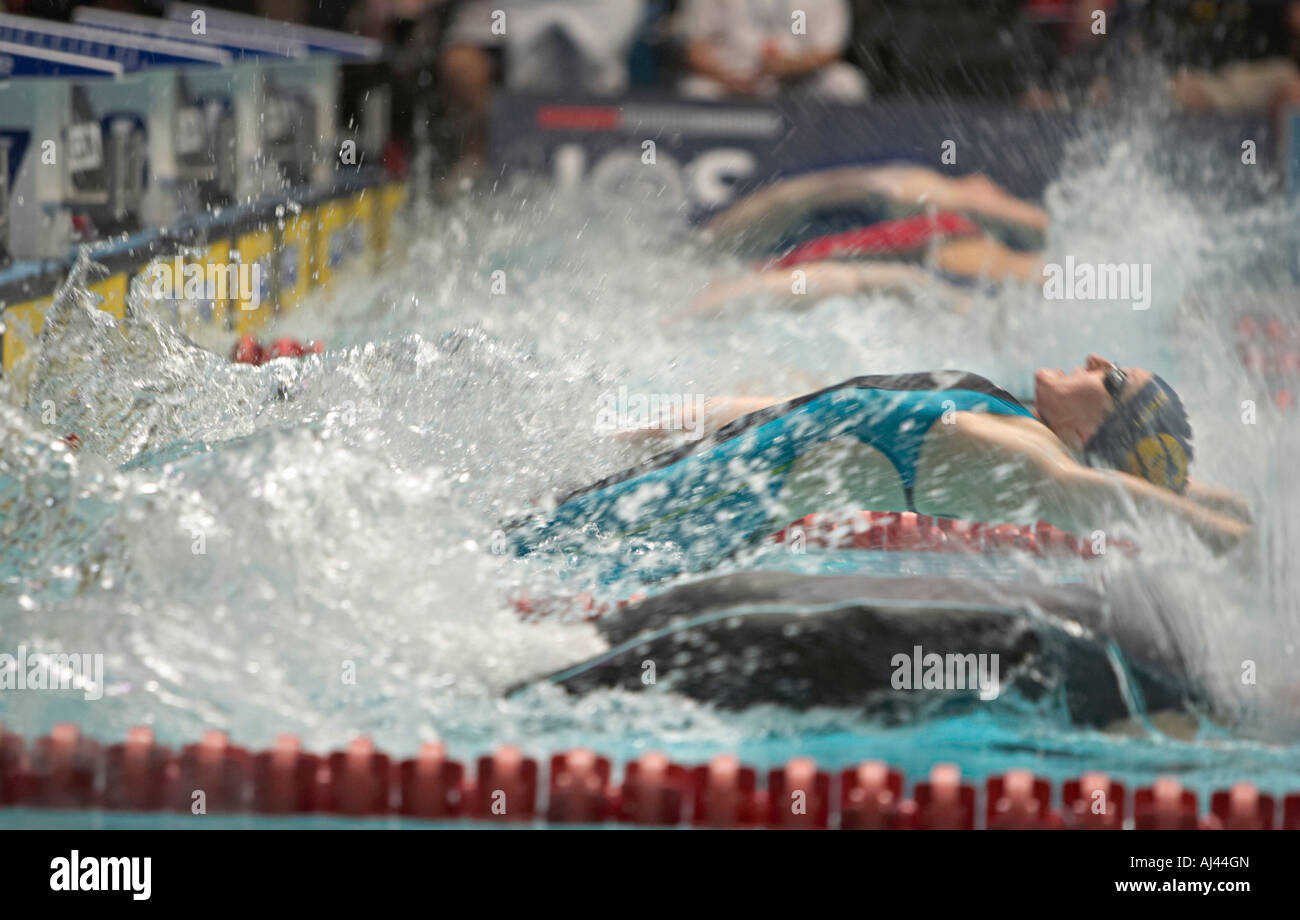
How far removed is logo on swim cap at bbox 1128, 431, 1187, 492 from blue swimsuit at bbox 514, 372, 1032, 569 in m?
0.19

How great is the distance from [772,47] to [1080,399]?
12.5 ft

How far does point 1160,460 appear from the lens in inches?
86.7

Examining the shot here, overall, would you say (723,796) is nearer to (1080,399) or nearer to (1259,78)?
(1080,399)

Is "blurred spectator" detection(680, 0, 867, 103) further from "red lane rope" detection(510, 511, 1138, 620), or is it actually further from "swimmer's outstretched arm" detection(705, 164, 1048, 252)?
"red lane rope" detection(510, 511, 1138, 620)

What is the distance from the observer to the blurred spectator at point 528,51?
18.0 ft

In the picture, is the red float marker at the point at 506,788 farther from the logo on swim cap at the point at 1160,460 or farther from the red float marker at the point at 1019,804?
the logo on swim cap at the point at 1160,460

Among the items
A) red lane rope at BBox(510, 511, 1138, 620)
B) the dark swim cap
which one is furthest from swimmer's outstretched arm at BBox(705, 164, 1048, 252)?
the dark swim cap

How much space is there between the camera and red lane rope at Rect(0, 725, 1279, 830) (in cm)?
179

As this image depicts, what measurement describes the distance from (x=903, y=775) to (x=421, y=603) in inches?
29.2

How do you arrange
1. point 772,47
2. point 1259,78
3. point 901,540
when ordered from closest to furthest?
point 901,540 < point 1259,78 < point 772,47

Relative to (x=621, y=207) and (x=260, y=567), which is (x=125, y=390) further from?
(x=621, y=207)

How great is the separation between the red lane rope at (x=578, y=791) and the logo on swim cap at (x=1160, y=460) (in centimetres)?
55

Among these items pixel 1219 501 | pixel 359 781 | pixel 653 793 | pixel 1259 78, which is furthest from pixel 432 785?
pixel 1259 78

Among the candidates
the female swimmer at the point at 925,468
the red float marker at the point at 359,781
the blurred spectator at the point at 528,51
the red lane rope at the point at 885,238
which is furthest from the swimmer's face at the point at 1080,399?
the blurred spectator at the point at 528,51
